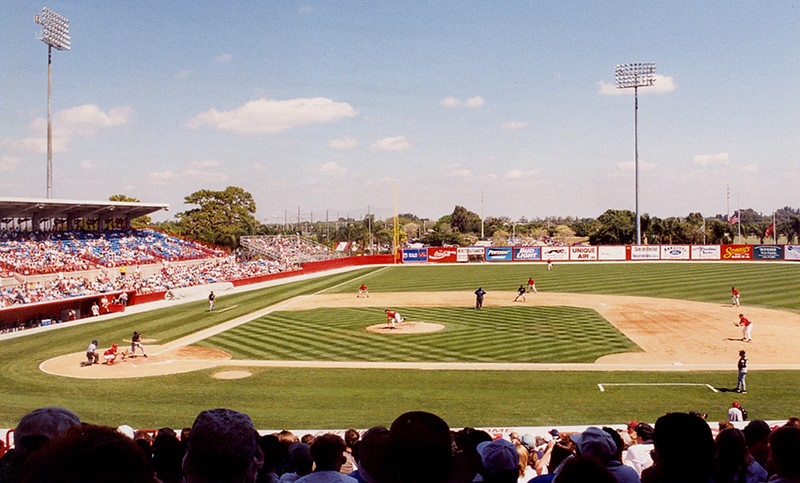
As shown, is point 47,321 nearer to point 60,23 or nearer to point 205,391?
point 205,391

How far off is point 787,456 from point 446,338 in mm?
23136

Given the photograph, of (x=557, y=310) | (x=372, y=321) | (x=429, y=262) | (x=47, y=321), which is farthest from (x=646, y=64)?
(x=47, y=321)

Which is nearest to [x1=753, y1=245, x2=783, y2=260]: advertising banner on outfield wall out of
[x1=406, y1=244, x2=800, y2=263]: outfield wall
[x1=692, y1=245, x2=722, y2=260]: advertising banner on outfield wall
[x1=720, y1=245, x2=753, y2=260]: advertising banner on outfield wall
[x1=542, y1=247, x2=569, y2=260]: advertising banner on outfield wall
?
[x1=406, y1=244, x2=800, y2=263]: outfield wall

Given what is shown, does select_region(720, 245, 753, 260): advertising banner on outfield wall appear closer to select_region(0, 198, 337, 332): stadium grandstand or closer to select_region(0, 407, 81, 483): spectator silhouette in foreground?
select_region(0, 198, 337, 332): stadium grandstand

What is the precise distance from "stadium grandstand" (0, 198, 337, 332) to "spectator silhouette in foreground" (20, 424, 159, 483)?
35.0m

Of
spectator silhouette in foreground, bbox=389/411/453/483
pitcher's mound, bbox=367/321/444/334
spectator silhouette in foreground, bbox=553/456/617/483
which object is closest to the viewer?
spectator silhouette in foreground, bbox=553/456/617/483

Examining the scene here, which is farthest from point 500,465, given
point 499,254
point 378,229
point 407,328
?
point 378,229

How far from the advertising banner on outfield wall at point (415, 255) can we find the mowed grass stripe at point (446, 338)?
154 ft

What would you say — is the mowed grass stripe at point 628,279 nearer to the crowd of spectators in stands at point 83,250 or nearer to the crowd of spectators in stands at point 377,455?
the crowd of spectators in stands at point 83,250

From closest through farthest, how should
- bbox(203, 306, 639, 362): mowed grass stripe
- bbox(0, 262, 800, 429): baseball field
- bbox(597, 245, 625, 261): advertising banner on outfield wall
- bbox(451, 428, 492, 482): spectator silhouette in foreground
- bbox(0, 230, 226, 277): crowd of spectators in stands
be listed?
bbox(451, 428, 492, 482): spectator silhouette in foreground < bbox(0, 262, 800, 429): baseball field < bbox(203, 306, 639, 362): mowed grass stripe < bbox(0, 230, 226, 277): crowd of spectators in stands < bbox(597, 245, 625, 261): advertising banner on outfield wall

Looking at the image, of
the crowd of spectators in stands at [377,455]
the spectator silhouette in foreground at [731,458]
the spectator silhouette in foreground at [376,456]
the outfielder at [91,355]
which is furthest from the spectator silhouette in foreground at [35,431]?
the outfielder at [91,355]

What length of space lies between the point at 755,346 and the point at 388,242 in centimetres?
11767

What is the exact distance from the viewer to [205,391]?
19266 millimetres

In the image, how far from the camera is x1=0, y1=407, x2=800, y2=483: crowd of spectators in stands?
1925 millimetres
